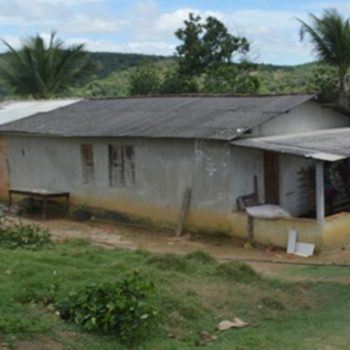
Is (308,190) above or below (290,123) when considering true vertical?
below

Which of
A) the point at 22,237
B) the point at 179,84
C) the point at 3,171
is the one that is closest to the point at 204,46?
the point at 179,84

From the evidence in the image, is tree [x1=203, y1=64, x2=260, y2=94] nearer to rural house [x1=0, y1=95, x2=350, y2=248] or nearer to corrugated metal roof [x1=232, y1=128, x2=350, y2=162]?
rural house [x1=0, y1=95, x2=350, y2=248]

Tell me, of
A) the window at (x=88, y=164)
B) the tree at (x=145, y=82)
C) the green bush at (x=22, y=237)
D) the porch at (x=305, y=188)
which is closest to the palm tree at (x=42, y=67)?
the tree at (x=145, y=82)

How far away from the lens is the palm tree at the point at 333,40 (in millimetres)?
23750

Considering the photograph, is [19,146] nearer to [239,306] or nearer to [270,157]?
[270,157]

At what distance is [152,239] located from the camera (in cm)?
1484

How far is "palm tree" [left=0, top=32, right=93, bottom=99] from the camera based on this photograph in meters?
27.9

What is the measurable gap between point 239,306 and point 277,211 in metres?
6.31

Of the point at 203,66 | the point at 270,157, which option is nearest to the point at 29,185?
the point at 270,157

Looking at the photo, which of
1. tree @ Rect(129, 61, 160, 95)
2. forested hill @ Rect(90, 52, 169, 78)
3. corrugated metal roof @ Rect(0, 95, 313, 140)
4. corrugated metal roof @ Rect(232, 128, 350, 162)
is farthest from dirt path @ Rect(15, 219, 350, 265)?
forested hill @ Rect(90, 52, 169, 78)

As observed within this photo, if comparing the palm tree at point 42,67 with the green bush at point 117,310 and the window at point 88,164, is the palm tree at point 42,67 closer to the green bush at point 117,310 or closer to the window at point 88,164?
the window at point 88,164

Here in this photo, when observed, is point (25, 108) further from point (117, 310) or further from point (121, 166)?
point (117, 310)

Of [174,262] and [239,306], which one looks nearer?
[239,306]

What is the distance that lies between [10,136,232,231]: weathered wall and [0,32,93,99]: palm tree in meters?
10.0
